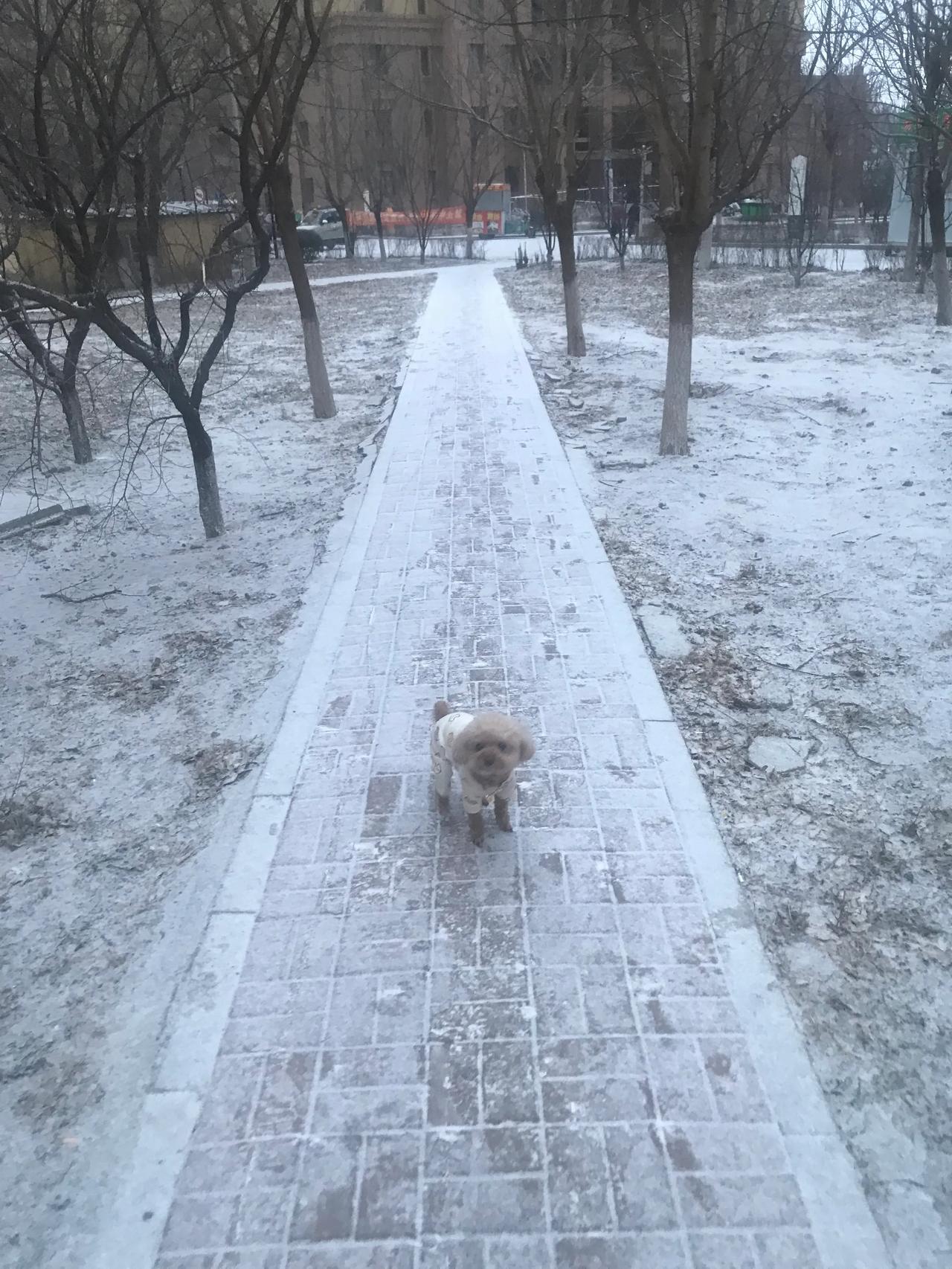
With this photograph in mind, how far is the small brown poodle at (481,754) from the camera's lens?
11.3ft

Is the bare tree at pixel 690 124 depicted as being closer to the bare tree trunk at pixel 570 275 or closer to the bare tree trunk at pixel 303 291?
the bare tree trunk at pixel 570 275

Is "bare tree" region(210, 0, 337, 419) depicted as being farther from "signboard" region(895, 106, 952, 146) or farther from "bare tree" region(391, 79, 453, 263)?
"bare tree" region(391, 79, 453, 263)

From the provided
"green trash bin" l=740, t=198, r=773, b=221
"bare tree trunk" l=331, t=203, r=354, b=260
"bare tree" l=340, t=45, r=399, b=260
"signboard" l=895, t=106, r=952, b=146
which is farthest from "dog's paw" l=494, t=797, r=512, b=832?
"bare tree trunk" l=331, t=203, r=354, b=260

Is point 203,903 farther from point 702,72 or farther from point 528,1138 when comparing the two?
point 702,72

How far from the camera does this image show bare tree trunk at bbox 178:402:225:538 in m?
7.29

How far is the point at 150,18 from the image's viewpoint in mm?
6758

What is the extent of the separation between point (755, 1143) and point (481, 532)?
17.3 feet

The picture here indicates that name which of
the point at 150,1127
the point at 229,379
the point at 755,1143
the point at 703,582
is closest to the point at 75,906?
the point at 150,1127

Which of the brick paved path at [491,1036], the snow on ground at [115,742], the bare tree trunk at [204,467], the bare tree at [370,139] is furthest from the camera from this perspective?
the bare tree at [370,139]

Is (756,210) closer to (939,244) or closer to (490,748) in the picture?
(939,244)

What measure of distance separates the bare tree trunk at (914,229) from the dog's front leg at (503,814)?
Result: 769 inches

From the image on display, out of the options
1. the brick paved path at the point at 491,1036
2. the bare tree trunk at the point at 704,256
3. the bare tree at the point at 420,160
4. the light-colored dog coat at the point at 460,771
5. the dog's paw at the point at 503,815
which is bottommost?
the brick paved path at the point at 491,1036

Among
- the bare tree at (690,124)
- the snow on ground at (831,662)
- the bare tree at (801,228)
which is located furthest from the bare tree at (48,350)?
the bare tree at (801,228)

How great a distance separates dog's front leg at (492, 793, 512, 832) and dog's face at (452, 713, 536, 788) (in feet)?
0.95
